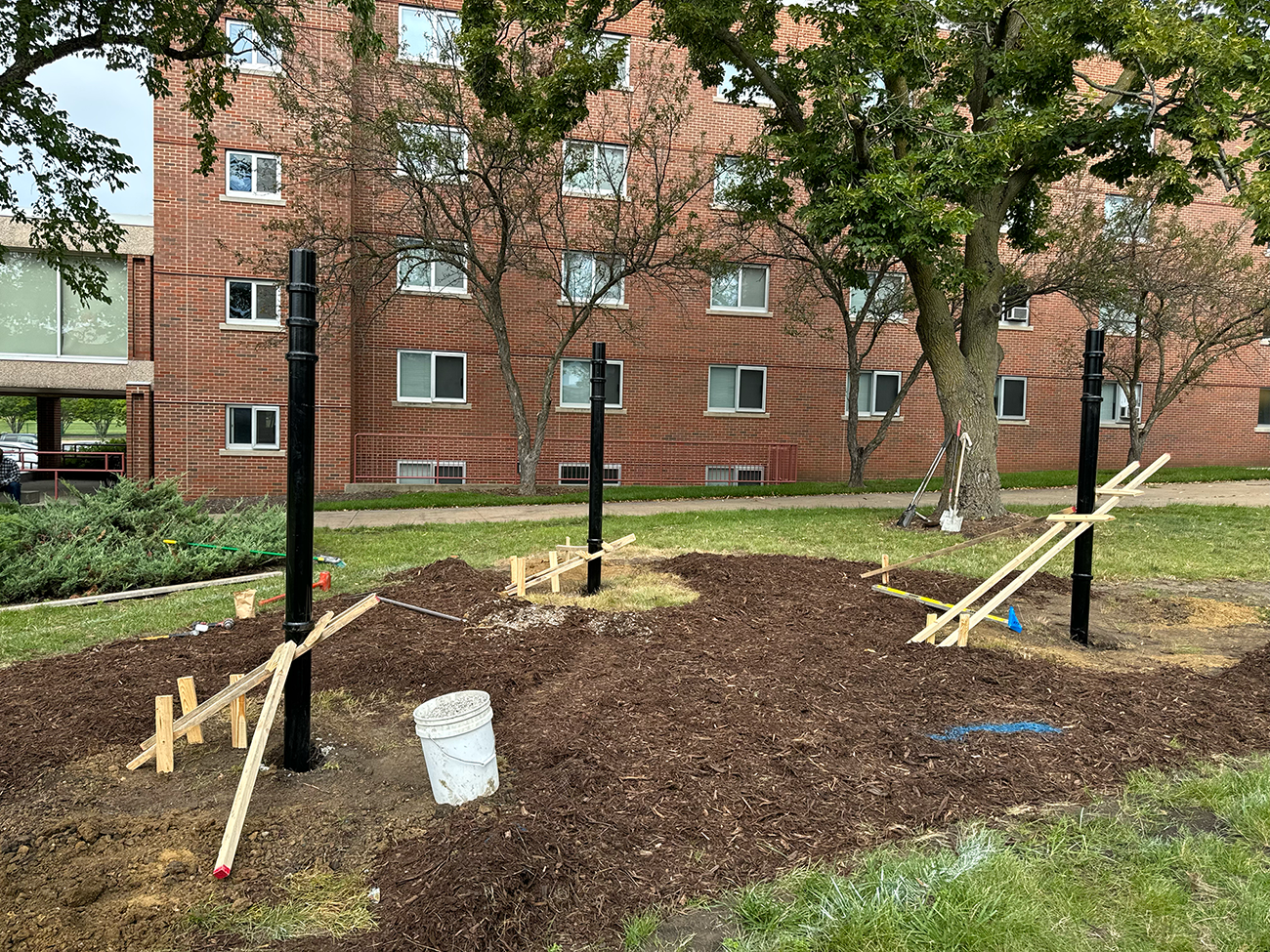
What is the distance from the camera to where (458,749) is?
11.1 ft

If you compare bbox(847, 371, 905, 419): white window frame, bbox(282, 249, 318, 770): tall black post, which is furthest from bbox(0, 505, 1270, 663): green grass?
bbox(847, 371, 905, 419): white window frame

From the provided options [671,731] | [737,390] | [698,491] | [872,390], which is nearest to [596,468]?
[671,731]

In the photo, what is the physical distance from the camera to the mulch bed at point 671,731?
→ 2871 millimetres

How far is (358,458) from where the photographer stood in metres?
19.9

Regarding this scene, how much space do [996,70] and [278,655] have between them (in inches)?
467

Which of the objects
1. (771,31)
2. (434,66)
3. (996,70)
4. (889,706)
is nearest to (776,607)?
(889,706)

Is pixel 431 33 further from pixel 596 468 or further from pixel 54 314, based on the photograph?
pixel 596 468

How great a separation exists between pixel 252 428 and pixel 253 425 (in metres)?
0.08

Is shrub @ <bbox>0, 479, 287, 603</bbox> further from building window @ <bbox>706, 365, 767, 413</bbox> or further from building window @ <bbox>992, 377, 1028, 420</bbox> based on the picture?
building window @ <bbox>992, 377, 1028, 420</bbox>

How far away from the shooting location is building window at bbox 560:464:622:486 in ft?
70.1

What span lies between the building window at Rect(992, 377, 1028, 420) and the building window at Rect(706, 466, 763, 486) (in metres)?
8.21

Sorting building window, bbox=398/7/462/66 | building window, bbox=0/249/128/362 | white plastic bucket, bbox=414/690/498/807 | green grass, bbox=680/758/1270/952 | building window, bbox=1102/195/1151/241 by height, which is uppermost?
building window, bbox=398/7/462/66

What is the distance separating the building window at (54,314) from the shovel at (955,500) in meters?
19.1

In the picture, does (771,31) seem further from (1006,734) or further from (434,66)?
(1006,734)
